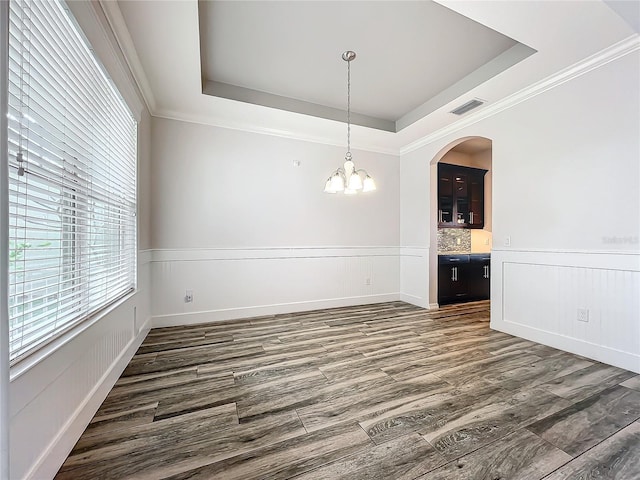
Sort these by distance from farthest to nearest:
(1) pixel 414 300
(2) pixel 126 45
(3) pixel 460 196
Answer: (3) pixel 460 196
(1) pixel 414 300
(2) pixel 126 45

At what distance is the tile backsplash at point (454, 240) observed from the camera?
5285 millimetres

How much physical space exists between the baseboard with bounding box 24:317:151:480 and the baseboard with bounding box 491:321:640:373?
387 centimetres

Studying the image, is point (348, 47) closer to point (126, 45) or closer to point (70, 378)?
point (126, 45)

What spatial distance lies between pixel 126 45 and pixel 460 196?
4984mm

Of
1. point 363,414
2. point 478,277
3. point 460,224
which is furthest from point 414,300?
point 363,414

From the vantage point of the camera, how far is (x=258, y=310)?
3.88 metres

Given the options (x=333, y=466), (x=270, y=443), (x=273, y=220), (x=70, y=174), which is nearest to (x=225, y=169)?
(x=273, y=220)

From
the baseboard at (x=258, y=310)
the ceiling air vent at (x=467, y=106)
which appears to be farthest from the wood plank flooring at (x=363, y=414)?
the ceiling air vent at (x=467, y=106)

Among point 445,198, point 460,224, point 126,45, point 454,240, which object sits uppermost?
point 126,45

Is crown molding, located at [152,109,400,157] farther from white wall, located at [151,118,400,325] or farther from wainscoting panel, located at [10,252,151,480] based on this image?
wainscoting panel, located at [10,252,151,480]

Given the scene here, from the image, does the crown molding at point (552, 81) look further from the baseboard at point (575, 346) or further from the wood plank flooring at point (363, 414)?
the wood plank flooring at point (363, 414)

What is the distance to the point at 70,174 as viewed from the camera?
4.89 feet

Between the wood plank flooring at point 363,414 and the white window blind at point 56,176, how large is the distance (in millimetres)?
751

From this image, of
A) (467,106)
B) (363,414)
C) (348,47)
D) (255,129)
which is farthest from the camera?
(255,129)
